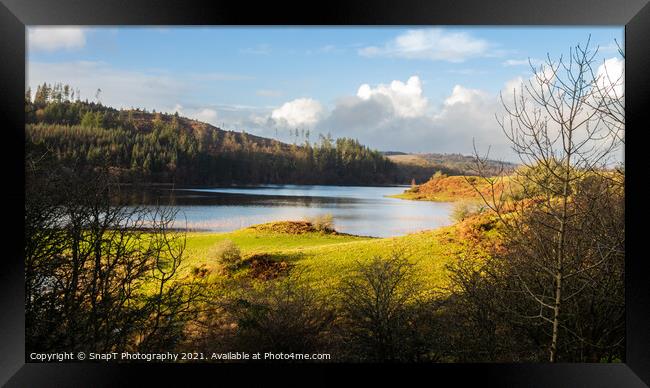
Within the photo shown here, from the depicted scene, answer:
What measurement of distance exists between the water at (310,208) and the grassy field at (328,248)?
86 millimetres

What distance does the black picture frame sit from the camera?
3.09 meters

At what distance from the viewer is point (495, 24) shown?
10.7 feet

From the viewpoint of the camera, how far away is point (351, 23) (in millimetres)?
3254

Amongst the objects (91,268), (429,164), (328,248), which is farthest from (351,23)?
(91,268)

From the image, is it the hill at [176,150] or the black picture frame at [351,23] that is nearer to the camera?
the black picture frame at [351,23]

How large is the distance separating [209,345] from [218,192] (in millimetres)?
1581

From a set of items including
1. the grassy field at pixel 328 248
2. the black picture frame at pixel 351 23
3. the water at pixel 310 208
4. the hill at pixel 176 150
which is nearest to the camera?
the black picture frame at pixel 351 23

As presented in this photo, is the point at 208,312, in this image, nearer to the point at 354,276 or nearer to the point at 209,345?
the point at 209,345

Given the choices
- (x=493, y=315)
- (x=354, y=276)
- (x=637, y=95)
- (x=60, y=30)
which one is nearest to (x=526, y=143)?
(x=637, y=95)

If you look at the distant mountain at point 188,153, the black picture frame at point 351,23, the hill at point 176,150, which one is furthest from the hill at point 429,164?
the black picture frame at point 351,23

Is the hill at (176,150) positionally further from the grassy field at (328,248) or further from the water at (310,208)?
the grassy field at (328,248)

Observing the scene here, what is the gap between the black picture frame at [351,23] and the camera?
3.09 meters

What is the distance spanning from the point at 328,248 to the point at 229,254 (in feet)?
3.26

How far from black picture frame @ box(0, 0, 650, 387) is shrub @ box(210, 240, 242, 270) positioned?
1371mm
